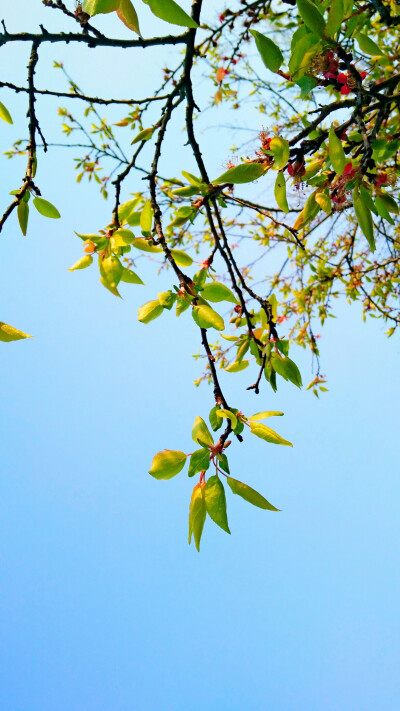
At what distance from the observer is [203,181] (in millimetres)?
1123

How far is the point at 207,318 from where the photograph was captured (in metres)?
0.89

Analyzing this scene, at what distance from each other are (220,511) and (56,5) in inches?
48.2

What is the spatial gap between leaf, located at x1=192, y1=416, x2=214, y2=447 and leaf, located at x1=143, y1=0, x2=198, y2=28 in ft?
2.11

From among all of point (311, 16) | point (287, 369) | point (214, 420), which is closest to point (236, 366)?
point (287, 369)

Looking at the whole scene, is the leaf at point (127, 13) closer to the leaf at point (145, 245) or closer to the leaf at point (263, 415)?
the leaf at point (145, 245)

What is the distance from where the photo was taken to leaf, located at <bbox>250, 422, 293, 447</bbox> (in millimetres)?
904

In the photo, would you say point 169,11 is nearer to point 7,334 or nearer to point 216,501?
point 7,334

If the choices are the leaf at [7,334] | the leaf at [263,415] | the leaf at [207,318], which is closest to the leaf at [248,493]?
the leaf at [263,415]

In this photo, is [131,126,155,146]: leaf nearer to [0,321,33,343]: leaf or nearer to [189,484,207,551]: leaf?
[0,321,33,343]: leaf

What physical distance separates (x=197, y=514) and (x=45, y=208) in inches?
28.9

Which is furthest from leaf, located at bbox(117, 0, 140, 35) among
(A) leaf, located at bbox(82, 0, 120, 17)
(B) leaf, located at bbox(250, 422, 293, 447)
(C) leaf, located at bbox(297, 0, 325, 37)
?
(B) leaf, located at bbox(250, 422, 293, 447)

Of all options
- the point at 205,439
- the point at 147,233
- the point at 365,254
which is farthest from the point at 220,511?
the point at 365,254

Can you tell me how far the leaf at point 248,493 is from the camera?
86 cm

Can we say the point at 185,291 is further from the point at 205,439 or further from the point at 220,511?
the point at 220,511
